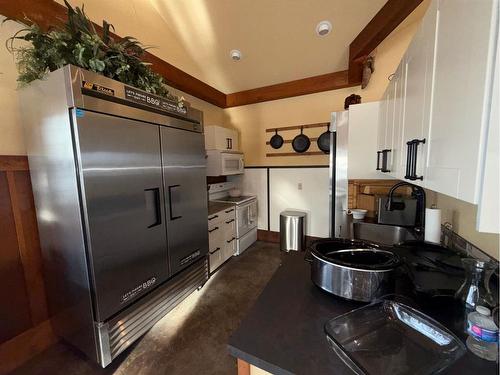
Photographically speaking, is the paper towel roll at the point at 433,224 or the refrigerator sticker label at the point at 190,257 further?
the refrigerator sticker label at the point at 190,257

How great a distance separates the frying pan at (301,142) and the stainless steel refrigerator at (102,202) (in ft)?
7.44

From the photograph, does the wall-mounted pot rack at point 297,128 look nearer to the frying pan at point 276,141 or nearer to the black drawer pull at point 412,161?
the frying pan at point 276,141

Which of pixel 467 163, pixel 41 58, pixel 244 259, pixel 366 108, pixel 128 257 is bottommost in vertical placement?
pixel 244 259

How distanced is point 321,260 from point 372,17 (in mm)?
2752

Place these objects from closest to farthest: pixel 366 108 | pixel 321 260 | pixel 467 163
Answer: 1. pixel 467 163
2. pixel 321 260
3. pixel 366 108

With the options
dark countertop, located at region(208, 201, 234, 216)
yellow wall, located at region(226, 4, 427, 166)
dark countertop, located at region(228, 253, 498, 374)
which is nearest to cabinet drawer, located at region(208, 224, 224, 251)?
dark countertop, located at region(208, 201, 234, 216)

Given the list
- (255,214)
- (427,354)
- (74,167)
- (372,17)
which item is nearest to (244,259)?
(255,214)

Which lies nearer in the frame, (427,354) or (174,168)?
(427,354)

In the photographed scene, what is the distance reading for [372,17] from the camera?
2266mm

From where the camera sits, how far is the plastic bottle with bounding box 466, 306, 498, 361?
0.57 m

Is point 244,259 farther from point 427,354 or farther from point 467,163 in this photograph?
point 467,163

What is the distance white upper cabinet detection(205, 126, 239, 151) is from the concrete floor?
1.99 m

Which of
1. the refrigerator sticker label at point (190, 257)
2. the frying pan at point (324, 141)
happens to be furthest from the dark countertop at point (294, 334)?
the frying pan at point (324, 141)

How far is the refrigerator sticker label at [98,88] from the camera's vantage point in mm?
1290
